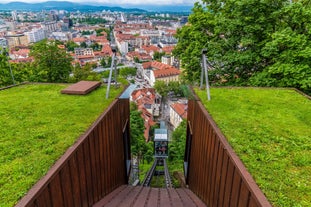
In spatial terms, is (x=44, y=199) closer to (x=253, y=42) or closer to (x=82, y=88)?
(x=82, y=88)

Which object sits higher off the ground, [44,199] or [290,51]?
[290,51]

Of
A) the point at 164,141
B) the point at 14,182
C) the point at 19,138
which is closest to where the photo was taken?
the point at 14,182

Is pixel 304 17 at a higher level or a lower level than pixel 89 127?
higher

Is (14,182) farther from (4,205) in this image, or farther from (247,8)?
(247,8)

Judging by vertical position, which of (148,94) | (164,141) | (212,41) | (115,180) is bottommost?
(148,94)

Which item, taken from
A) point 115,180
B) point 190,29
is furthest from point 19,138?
point 190,29

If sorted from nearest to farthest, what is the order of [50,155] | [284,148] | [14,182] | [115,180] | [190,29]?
[14,182] < [50,155] < [284,148] < [115,180] < [190,29]

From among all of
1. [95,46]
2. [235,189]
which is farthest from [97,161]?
[95,46]
